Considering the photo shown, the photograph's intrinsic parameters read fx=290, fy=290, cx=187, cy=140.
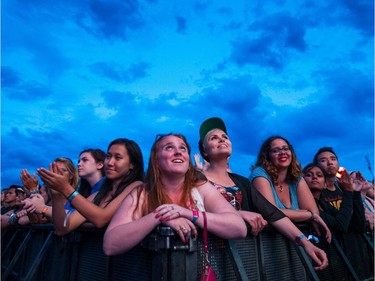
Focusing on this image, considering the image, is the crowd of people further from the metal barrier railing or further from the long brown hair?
the metal barrier railing

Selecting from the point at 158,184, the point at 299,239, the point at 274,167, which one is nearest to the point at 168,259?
the point at 158,184

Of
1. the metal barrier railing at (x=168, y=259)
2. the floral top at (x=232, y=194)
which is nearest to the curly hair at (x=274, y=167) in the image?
the floral top at (x=232, y=194)

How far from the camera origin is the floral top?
308 cm

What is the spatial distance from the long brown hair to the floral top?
51 cm

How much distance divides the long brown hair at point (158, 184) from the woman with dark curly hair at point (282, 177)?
143cm

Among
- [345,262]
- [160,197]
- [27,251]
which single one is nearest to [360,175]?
[345,262]

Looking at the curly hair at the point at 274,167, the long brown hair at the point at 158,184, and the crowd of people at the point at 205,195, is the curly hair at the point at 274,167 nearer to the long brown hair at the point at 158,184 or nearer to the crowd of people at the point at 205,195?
the crowd of people at the point at 205,195

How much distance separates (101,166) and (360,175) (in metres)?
4.12

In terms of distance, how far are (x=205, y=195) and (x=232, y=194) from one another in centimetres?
69

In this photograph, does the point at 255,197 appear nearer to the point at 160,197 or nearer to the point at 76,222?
the point at 160,197

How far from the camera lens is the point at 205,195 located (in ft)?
8.36

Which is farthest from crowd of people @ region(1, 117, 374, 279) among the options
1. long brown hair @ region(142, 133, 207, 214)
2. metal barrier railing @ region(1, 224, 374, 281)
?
metal barrier railing @ region(1, 224, 374, 281)

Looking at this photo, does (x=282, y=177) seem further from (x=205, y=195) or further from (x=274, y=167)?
(x=205, y=195)

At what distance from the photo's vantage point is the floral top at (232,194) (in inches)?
121
